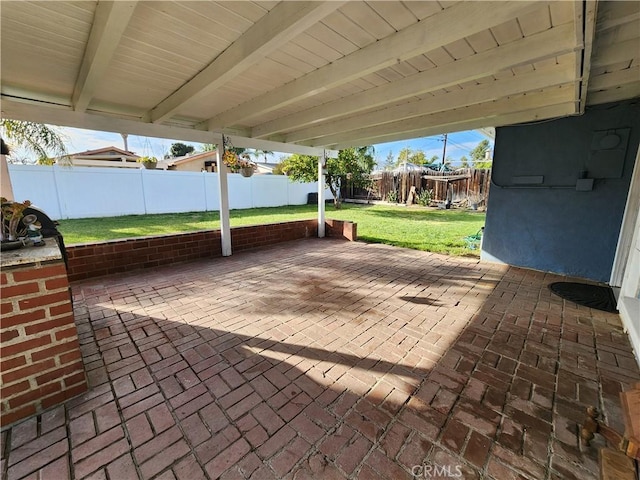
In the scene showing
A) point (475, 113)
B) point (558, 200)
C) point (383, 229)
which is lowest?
point (383, 229)

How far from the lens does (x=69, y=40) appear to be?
2.14m

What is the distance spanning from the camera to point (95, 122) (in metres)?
3.62

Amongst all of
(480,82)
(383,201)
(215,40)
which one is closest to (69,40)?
(215,40)

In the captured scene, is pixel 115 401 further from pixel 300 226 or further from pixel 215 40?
pixel 300 226

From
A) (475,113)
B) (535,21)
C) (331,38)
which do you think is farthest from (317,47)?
(475,113)

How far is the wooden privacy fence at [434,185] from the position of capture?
12062mm

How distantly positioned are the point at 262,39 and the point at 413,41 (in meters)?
1.08

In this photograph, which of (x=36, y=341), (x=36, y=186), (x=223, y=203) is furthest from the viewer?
(x=36, y=186)

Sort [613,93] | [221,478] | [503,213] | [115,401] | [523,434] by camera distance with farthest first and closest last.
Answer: [503,213] < [613,93] < [115,401] < [523,434] < [221,478]

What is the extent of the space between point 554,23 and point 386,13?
1220 millimetres

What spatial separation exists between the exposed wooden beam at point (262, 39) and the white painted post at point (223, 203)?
1994mm

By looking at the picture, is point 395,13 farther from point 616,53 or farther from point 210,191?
point 210,191

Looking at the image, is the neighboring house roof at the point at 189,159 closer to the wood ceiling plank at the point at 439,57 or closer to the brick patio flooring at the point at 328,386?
the brick patio flooring at the point at 328,386

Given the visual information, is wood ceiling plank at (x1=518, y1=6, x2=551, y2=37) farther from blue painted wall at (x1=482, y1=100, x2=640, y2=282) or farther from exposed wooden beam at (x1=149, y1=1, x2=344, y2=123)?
blue painted wall at (x1=482, y1=100, x2=640, y2=282)
